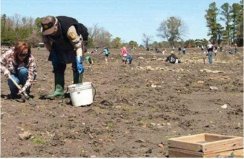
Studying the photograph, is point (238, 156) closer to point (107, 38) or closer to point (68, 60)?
point (68, 60)

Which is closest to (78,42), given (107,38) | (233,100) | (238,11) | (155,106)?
(155,106)

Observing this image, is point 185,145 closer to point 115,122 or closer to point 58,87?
point 115,122

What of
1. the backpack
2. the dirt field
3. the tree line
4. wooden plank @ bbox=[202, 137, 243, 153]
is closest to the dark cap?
the backpack

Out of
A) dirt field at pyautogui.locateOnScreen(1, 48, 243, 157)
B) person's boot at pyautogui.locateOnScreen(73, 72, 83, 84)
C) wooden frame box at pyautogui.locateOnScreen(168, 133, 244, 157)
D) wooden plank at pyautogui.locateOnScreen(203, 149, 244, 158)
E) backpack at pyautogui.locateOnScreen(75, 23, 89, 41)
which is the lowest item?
dirt field at pyautogui.locateOnScreen(1, 48, 243, 157)

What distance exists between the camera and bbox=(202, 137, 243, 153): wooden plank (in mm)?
4809

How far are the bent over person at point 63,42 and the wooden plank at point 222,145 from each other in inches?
183

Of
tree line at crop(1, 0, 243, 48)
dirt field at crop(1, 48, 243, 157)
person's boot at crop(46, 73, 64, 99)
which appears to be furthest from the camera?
tree line at crop(1, 0, 243, 48)

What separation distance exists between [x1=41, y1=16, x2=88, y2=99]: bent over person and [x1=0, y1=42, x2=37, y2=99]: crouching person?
531 mm

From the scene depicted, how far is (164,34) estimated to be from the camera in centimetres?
10881

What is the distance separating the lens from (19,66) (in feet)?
30.2

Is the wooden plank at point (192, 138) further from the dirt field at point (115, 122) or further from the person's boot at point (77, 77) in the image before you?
the person's boot at point (77, 77)

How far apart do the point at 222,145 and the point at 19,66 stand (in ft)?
16.9

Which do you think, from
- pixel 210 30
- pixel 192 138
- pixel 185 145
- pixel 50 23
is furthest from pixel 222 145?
pixel 210 30

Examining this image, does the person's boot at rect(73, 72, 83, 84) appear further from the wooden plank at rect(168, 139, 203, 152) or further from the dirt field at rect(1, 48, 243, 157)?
the wooden plank at rect(168, 139, 203, 152)
